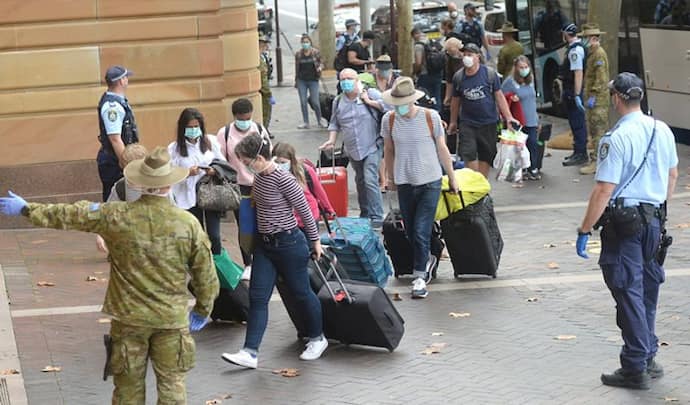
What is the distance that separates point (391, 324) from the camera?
931 centimetres

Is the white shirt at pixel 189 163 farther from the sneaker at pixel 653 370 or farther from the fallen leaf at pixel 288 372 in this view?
the sneaker at pixel 653 370

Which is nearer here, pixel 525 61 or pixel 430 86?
pixel 525 61

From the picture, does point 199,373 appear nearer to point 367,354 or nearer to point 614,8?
point 367,354

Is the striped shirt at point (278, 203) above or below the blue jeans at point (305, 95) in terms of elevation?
above

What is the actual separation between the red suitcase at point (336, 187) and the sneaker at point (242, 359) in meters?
5.70

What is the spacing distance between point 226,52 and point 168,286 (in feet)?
29.5

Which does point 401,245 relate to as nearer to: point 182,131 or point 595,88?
point 182,131

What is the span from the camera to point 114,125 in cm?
1191

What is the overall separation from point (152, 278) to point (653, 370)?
11.1 ft

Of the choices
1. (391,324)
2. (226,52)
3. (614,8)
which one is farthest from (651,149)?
(614,8)

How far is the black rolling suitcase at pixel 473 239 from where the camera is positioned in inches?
451

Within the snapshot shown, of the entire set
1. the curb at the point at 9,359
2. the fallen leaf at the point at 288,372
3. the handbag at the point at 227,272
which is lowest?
the fallen leaf at the point at 288,372

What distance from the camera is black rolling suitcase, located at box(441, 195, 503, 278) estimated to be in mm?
11445

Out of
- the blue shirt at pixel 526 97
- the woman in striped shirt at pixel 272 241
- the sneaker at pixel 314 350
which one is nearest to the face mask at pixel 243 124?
the woman in striped shirt at pixel 272 241
